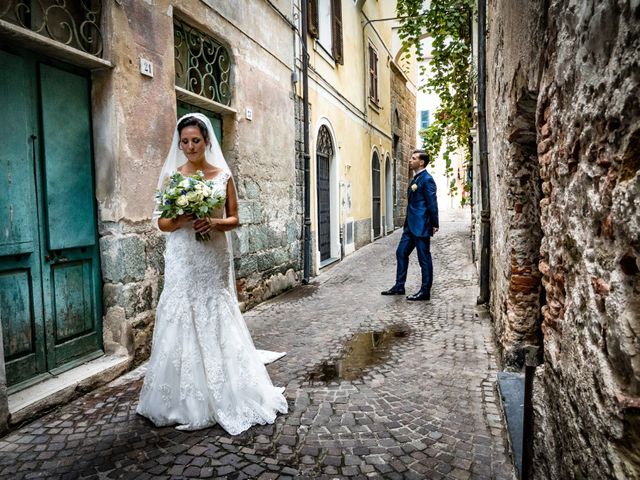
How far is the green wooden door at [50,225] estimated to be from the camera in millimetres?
3273

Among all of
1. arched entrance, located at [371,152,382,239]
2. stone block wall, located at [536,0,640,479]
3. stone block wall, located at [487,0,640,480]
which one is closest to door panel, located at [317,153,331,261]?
arched entrance, located at [371,152,382,239]

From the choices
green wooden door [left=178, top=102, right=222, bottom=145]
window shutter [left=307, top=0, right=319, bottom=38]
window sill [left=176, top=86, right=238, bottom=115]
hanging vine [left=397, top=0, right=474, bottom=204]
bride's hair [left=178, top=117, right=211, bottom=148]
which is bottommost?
bride's hair [left=178, top=117, right=211, bottom=148]

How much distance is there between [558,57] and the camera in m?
1.85

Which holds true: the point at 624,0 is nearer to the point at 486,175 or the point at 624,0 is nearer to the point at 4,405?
the point at 4,405

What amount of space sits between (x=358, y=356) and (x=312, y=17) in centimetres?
701

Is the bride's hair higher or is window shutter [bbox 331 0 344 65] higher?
window shutter [bbox 331 0 344 65]

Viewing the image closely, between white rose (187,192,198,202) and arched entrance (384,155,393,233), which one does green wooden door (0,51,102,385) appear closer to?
white rose (187,192,198,202)

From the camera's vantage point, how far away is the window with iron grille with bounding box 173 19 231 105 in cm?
516

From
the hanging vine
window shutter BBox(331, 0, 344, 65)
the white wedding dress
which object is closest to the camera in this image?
the white wedding dress

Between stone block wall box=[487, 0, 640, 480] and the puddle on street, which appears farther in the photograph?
the puddle on street

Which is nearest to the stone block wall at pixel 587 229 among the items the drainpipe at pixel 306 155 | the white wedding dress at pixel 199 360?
the white wedding dress at pixel 199 360

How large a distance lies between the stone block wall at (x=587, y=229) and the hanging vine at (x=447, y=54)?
5959mm

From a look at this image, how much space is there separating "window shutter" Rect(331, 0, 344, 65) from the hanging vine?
1667 millimetres

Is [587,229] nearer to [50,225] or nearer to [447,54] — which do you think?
[50,225]
